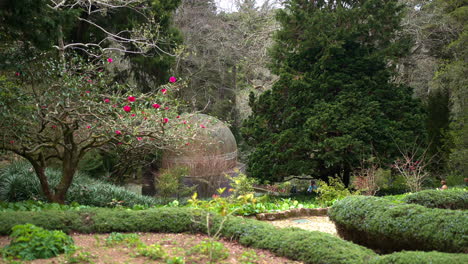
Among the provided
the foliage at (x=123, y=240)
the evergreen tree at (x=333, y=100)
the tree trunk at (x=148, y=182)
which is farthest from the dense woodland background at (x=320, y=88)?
the foliage at (x=123, y=240)

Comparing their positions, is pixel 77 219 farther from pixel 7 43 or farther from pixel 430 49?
pixel 430 49

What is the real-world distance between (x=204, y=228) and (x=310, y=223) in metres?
2.86

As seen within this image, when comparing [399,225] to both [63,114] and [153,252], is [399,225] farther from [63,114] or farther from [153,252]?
[63,114]

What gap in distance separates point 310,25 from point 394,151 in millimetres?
4644

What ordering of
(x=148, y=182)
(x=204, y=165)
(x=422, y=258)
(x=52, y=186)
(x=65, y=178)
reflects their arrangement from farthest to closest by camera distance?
(x=148, y=182) < (x=204, y=165) < (x=52, y=186) < (x=65, y=178) < (x=422, y=258)

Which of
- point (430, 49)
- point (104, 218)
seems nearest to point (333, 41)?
point (430, 49)

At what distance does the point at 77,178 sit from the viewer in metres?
9.07

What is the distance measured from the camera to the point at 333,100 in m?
12.1

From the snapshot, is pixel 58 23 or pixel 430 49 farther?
pixel 430 49

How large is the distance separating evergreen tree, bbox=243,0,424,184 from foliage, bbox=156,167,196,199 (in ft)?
7.56

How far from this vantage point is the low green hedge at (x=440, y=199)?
19.1 feet

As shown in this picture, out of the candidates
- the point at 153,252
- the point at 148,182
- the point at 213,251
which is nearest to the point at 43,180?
the point at 153,252

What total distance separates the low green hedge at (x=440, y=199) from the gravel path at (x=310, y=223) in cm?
159

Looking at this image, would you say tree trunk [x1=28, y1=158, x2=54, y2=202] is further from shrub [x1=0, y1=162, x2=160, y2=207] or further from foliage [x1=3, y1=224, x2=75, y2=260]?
foliage [x1=3, y1=224, x2=75, y2=260]
